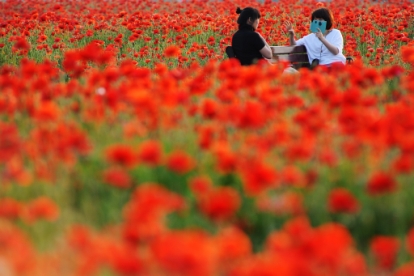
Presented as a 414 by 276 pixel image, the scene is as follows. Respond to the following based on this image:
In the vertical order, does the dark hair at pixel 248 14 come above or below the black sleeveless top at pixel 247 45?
above

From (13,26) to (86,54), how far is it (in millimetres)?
8068

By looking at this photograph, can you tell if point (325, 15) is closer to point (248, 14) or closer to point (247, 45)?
point (248, 14)

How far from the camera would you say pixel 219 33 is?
12.8 meters

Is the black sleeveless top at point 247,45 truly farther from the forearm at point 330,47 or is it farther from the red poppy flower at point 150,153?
the red poppy flower at point 150,153

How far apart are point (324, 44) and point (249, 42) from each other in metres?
0.88

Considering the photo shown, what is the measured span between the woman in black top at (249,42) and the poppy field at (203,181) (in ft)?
9.46

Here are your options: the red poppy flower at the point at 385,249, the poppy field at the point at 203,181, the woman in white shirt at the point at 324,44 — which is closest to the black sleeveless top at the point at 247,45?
the woman in white shirt at the point at 324,44

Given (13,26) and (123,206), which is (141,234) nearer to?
(123,206)

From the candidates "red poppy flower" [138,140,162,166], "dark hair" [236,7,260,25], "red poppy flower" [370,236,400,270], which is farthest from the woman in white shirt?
"red poppy flower" [370,236,400,270]

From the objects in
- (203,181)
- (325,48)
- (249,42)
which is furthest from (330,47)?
(203,181)

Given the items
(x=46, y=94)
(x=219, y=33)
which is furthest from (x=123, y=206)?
(x=219, y=33)

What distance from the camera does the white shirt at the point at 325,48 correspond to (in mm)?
8984

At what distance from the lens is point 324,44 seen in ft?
28.8

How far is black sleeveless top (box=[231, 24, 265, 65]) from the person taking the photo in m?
8.48
